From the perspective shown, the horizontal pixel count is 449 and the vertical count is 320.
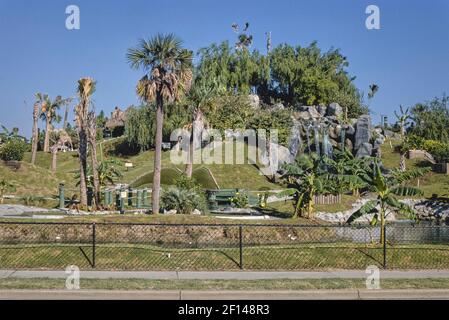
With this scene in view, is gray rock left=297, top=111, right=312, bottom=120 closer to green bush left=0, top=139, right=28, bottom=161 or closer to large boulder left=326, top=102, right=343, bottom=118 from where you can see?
large boulder left=326, top=102, right=343, bottom=118

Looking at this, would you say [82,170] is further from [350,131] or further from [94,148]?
[350,131]

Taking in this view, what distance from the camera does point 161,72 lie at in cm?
2816

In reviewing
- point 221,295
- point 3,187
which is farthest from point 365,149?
point 221,295

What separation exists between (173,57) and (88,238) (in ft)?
36.0

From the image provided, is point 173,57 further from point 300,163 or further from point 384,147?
point 384,147

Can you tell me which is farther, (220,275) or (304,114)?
(304,114)

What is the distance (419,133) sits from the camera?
77.4 meters

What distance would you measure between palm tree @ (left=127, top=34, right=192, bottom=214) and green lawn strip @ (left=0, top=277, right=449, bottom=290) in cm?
1466

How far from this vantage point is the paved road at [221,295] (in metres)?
11.4

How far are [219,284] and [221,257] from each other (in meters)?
3.10

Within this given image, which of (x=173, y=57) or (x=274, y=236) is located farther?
(x=173, y=57)

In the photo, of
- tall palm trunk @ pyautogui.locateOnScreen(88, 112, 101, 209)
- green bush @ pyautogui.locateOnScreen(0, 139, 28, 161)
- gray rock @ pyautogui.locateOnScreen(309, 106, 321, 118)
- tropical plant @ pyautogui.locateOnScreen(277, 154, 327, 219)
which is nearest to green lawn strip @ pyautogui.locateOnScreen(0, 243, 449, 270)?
tropical plant @ pyautogui.locateOnScreen(277, 154, 327, 219)

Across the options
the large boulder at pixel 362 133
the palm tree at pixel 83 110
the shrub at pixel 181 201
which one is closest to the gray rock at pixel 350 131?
the large boulder at pixel 362 133
